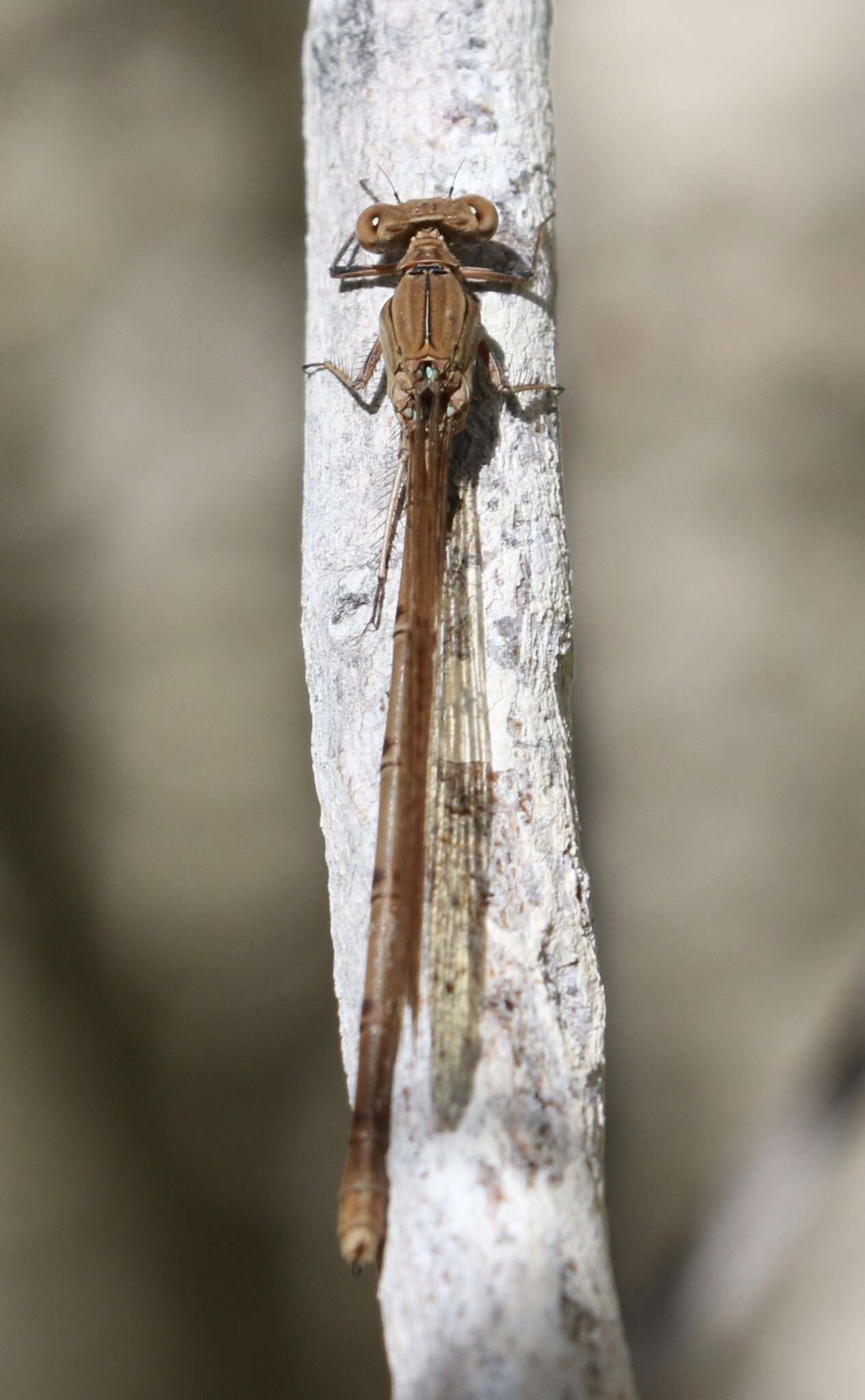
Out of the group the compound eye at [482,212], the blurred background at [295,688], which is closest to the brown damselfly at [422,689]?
the compound eye at [482,212]

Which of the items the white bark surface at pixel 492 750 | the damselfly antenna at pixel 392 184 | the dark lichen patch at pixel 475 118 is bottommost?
the white bark surface at pixel 492 750

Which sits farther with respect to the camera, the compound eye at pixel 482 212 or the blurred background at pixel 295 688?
the blurred background at pixel 295 688

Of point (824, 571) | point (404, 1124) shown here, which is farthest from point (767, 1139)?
point (404, 1124)

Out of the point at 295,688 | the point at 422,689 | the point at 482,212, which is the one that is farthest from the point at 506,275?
the point at 295,688

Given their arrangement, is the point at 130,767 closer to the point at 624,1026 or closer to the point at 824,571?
the point at 624,1026

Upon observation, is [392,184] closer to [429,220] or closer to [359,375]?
[429,220]

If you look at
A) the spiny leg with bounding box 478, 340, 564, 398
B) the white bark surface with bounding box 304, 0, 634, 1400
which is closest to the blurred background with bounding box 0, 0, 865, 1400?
the white bark surface with bounding box 304, 0, 634, 1400

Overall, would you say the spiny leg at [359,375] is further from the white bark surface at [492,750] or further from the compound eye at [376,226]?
the compound eye at [376,226]
